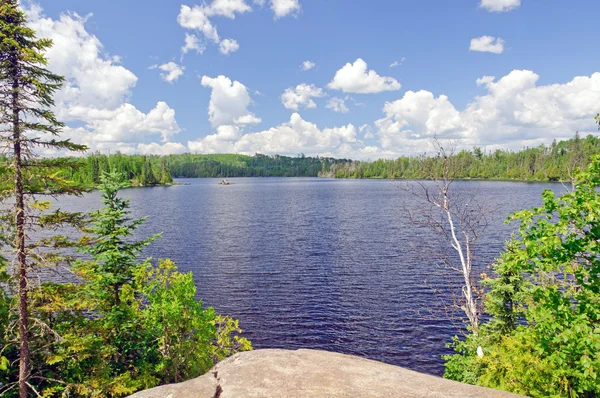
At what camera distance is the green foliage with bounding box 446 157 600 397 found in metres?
10.0

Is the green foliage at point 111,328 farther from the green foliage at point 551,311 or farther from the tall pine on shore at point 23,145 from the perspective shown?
the green foliage at point 551,311

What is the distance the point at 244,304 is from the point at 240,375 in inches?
1043

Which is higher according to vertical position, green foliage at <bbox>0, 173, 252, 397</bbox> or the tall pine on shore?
the tall pine on shore

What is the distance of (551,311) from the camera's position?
11305 millimetres

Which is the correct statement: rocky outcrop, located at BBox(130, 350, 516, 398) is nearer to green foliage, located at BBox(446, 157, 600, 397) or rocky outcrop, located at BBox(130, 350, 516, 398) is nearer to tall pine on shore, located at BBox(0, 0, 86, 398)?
green foliage, located at BBox(446, 157, 600, 397)

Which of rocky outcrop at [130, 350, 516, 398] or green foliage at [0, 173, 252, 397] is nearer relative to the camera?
rocky outcrop at [130, 350, 516, 398]

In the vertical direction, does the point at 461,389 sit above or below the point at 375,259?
above

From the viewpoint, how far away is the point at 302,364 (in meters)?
10.5

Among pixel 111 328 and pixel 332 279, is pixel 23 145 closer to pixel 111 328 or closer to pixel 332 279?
pixel 111 328

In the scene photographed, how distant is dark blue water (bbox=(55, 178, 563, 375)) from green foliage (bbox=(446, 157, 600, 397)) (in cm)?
640

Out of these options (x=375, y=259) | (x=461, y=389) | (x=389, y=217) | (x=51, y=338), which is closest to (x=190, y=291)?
(x=51, y=338)

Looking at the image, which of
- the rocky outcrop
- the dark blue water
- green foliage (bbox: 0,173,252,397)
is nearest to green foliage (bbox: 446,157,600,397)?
the rocky outcrop

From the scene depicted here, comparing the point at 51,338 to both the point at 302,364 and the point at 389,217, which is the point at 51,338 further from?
the point at 389,217

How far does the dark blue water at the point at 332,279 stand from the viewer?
1169 inches
